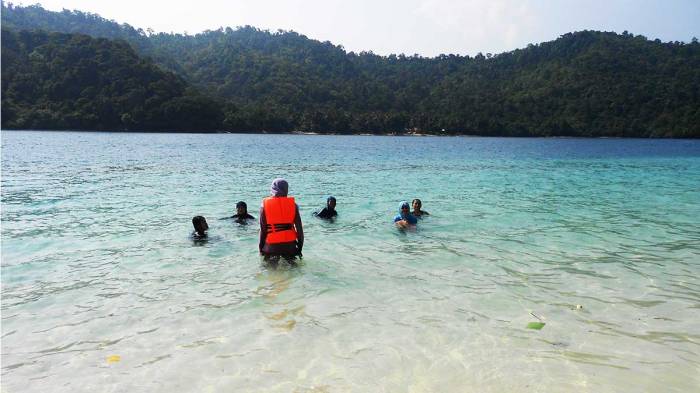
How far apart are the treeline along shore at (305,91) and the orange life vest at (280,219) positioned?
107288 mm

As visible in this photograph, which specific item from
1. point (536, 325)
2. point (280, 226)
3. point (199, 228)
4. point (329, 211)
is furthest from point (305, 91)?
point (536, 325)

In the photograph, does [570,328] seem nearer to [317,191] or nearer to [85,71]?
[317,191]

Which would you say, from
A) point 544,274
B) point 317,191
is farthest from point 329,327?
point 317,191

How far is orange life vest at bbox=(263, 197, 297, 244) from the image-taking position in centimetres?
900

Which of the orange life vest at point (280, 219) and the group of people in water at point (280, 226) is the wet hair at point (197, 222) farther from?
the orange life vest at point (280, 219)

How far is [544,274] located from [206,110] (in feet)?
424

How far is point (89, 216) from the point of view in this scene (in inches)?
591

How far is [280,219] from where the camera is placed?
912 centimetres

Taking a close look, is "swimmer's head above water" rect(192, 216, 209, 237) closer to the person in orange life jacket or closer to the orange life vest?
the person in orange life jacket

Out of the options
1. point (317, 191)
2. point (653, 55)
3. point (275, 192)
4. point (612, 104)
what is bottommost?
point (317, 191)

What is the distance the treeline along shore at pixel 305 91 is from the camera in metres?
109

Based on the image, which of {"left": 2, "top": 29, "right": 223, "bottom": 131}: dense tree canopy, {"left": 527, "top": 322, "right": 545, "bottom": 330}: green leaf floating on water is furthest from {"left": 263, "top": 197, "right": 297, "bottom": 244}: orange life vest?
{"left": 2, "top": 29, "right": 223, "bottom": 131}: dense tree canopy

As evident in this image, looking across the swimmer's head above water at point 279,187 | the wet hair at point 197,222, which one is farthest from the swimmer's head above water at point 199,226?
the swimmer's head above water at point 279,187

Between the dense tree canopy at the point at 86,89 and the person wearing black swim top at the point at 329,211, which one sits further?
the dense tree canopy at the point at 86,89
